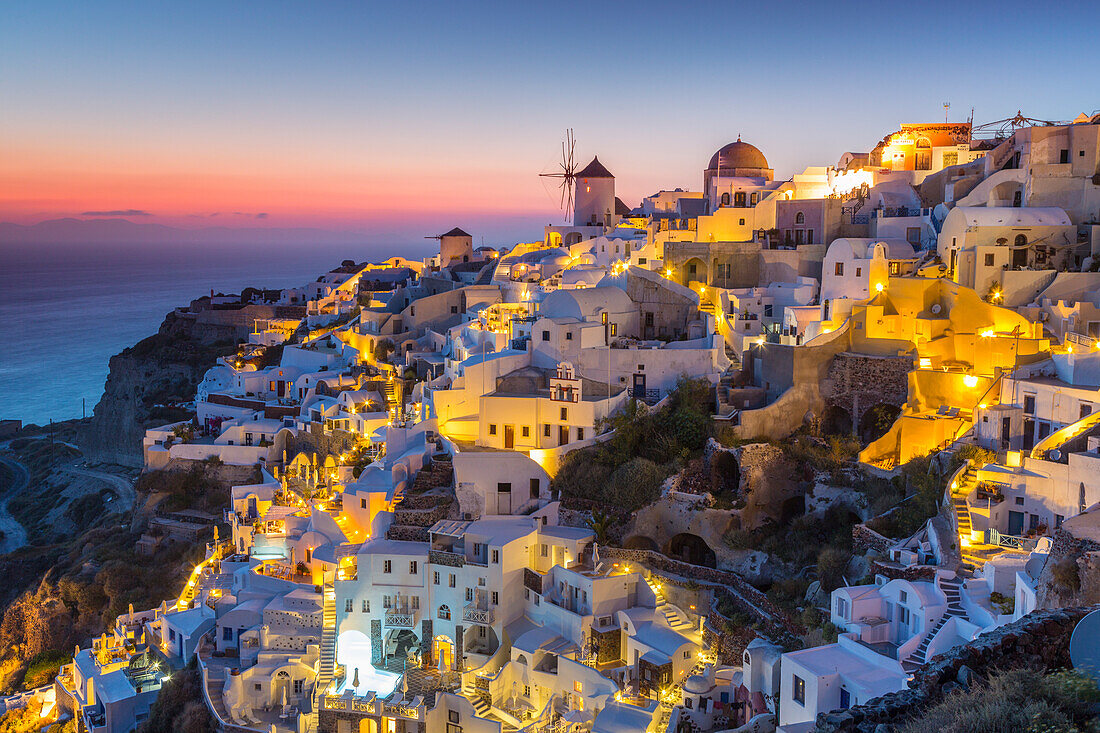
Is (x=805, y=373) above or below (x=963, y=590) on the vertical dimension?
above

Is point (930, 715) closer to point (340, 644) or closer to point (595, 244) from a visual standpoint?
point (340, 644)

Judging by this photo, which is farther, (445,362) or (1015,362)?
(445,362)

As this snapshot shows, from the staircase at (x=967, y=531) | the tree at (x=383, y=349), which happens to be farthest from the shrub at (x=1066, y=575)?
the tree at (x=383, y=349)

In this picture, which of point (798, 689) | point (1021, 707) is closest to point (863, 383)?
point (798, 689)

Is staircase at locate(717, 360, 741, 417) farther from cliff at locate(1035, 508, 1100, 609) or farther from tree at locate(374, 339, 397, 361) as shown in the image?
tree at locate(374, 339, 397, 361)

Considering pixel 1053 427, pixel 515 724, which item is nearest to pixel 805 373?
pixel 1053 427
